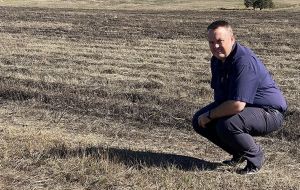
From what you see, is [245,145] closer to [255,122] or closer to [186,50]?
[255,122]

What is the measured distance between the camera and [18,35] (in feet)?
63.1

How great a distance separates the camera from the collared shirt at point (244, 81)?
4.79 m

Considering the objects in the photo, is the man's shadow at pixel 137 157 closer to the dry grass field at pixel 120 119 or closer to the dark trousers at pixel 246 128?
the dry grass field at pixel 120 119

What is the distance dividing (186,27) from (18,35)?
6.98 m

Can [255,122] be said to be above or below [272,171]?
above

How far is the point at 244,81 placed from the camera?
4.77m

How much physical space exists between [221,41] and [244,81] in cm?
41

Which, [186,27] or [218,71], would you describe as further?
[186,27]

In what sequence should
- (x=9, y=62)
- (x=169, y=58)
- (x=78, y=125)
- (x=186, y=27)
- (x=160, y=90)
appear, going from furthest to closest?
(x=186, y=27), (x=169, y=58), (x=9, y=62), (x=160, y=90), (x=78, y=125)

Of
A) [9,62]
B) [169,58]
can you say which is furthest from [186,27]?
[9,62]

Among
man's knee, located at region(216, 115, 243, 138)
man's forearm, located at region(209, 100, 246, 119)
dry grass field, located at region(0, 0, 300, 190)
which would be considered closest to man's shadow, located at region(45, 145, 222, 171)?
dry grass field, located at region(0, 0, 300, 190)

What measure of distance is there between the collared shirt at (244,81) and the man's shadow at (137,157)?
0.67 meters

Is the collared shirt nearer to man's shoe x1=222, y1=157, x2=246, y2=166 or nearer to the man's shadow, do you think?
man's shoe x1=222, y1=157, x2=246, y2=166

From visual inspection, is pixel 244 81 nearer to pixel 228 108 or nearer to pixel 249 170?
pixel 228 108
